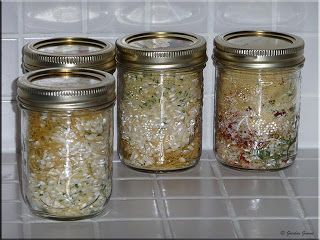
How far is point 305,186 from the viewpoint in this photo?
148cm

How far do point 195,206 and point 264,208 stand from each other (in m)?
0.10

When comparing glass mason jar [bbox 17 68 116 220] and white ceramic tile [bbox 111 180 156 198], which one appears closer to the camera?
glass mason jar [bbox 17 68 116 220]

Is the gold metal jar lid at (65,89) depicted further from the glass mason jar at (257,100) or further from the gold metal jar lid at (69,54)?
the glass mason jar at (257,100)

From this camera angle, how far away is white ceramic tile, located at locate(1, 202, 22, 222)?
1350mm

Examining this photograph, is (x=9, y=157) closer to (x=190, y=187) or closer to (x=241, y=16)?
(x=190, y=187)

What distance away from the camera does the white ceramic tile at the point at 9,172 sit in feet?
4.92

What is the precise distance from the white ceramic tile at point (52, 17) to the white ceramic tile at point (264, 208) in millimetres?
389

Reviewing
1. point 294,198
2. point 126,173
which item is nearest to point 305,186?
point 294,198

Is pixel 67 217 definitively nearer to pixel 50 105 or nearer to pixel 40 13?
pixel 50 105

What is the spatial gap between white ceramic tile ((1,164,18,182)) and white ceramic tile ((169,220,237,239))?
0.97 feet

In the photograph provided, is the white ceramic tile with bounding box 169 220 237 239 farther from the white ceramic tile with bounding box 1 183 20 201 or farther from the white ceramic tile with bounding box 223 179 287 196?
the white ceramic tile with bounding box 1 183 20 201

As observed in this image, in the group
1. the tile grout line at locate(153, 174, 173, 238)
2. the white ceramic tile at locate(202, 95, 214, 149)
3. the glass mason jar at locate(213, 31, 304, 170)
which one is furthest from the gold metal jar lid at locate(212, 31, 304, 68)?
the tile grout line at locate(153, 174, 173, 238)

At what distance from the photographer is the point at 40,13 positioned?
5.05 feet

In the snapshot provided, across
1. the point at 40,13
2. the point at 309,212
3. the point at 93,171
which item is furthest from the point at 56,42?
the point at 309,212
